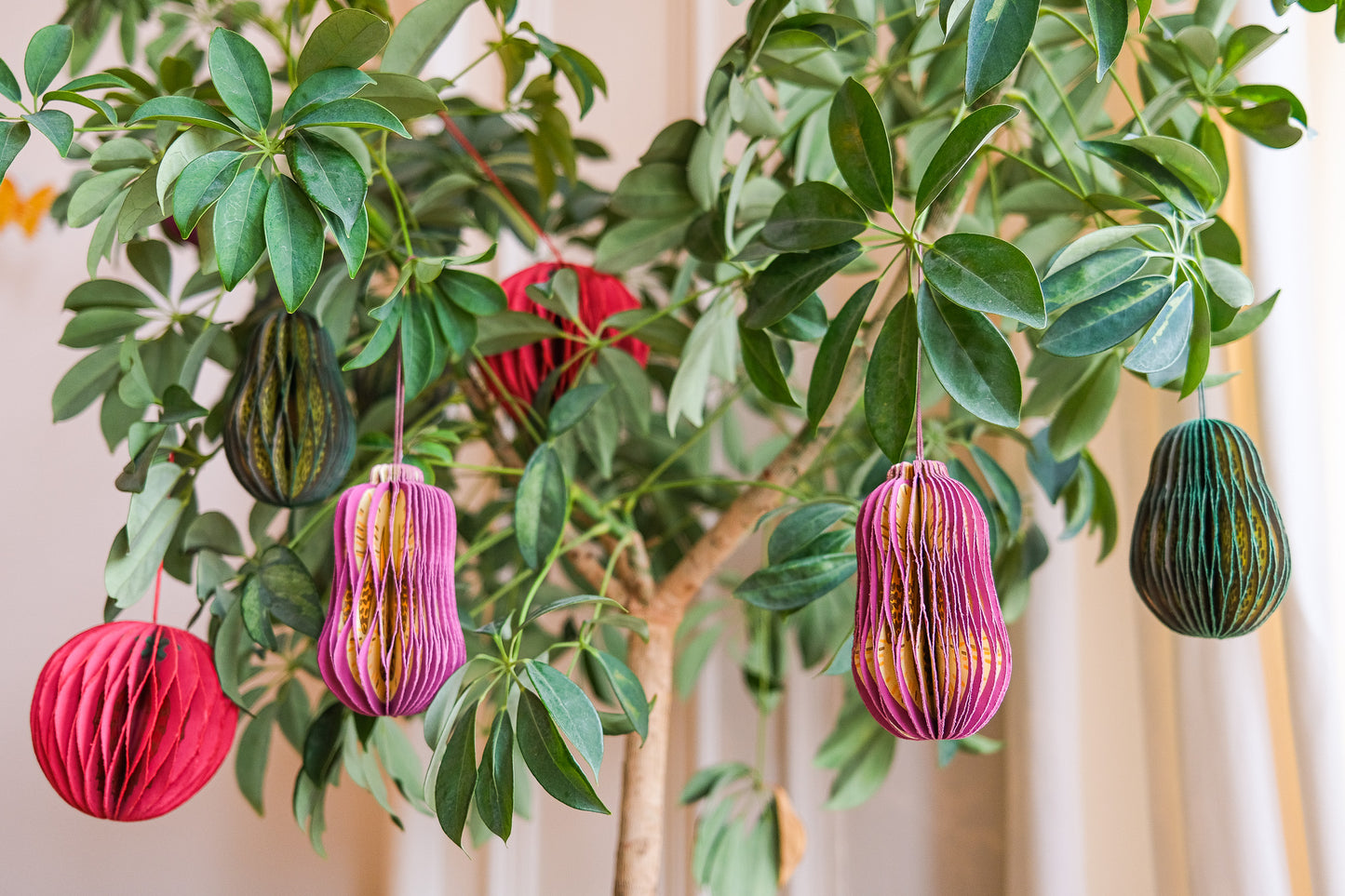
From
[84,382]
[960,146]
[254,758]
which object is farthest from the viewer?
[254,758]

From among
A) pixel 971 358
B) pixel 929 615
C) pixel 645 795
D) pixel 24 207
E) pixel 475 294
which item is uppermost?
pixel 24 207

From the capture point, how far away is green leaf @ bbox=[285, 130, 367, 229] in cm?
51

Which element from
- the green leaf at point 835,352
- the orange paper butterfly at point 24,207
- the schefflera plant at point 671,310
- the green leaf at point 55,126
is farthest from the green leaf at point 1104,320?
the orange paper butterfly at point 24,207

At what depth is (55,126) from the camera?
542 millimetres

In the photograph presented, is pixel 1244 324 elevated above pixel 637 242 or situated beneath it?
situated beneath

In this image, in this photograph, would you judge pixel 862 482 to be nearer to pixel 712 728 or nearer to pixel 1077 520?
pixel 1077 520

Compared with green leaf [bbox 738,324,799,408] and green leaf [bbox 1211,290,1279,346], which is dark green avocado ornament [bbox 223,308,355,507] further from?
green leaf [bbox 1211,290,1279,346]

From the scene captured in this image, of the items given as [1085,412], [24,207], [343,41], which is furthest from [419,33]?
[24,207]

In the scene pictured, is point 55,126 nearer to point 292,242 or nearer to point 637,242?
point 292,242

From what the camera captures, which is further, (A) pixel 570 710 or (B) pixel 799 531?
(B) pixel 799 531

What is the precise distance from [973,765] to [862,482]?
50cm

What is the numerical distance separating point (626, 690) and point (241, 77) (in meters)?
0.45

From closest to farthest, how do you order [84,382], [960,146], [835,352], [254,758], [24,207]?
[960,146] < [835,352] < [84,382] < [254,758] < [24,207]

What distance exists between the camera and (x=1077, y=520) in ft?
2.73
